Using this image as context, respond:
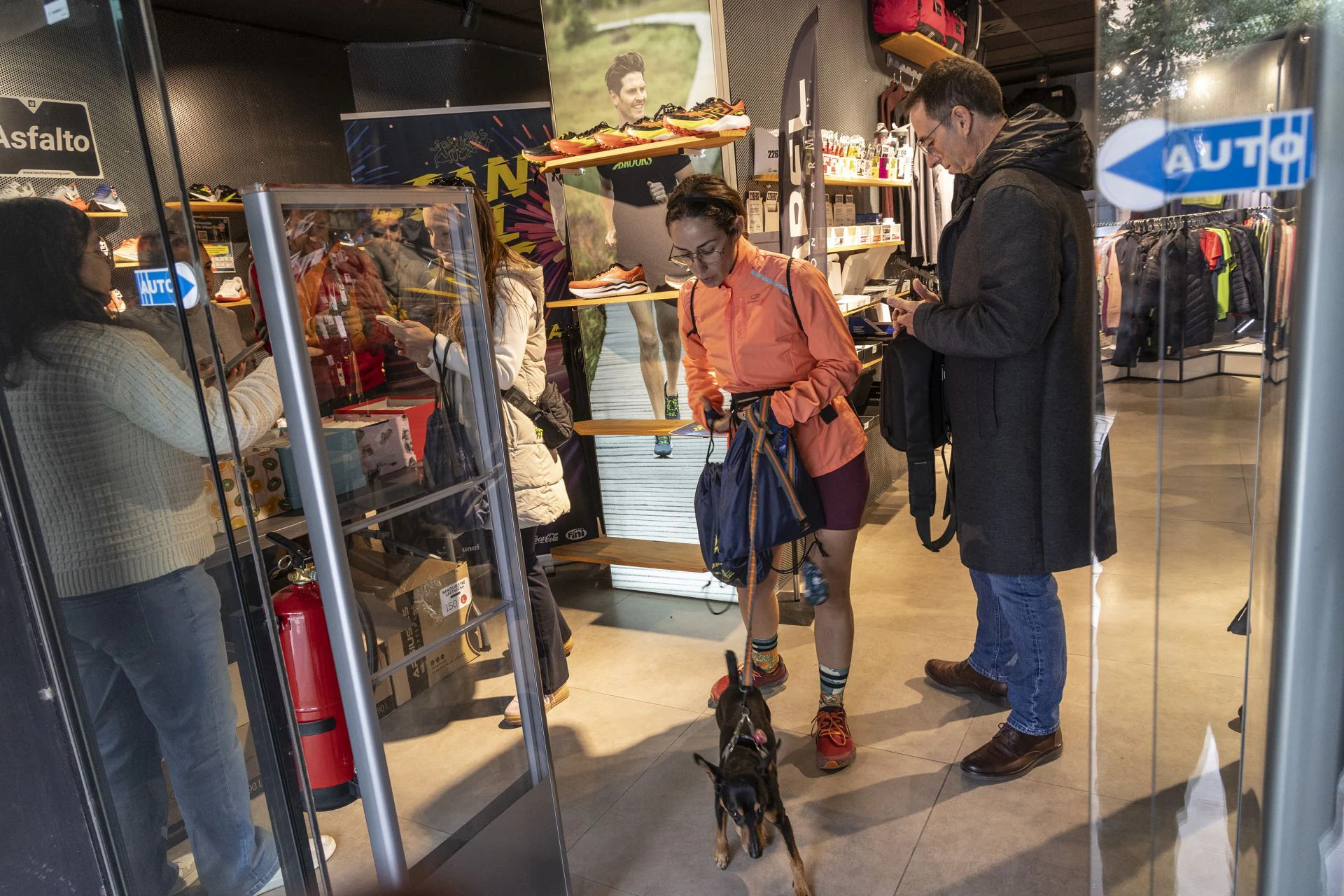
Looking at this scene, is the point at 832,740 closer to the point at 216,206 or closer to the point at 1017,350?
the point at 1017,350

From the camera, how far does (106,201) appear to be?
1.26 m

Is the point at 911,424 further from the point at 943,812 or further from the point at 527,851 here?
the point at 527,851

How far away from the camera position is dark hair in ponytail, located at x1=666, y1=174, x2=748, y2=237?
247 cm

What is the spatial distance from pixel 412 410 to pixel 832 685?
1.63m

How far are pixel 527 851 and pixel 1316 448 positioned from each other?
184cm

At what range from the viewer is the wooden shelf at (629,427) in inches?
151

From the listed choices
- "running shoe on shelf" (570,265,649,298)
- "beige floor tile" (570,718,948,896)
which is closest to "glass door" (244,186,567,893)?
"beige floor tile" (570,718,948,896)

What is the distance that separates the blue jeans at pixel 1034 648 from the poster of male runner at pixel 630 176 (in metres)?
1.87

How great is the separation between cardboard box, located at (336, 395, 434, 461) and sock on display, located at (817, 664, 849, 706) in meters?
1.53

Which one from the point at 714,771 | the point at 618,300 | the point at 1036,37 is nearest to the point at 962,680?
the point at 714,771

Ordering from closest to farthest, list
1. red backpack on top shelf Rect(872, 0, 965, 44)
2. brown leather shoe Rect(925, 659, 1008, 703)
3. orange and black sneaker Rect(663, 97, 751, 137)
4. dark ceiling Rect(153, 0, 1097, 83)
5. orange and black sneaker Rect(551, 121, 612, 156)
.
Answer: brown leather shoe Rect(925, 659, 1008, 703) → orange and black sneaker Rect(663, 97, 751, 137) → orange and black sneaker Rect(551, 121, 612, 156) → dark ceiling Rect(153, 0, 1097, 83) → red backpack on top shelf Rect(872, 0, 965, 44)

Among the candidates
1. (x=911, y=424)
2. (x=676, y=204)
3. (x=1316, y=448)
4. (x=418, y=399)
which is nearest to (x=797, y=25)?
(x=676, y=204)

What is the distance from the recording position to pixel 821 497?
8.54 ft

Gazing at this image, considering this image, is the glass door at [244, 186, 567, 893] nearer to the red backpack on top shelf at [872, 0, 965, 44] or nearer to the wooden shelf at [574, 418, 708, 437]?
the wooden shelf at [574, 418, 708, 437]
